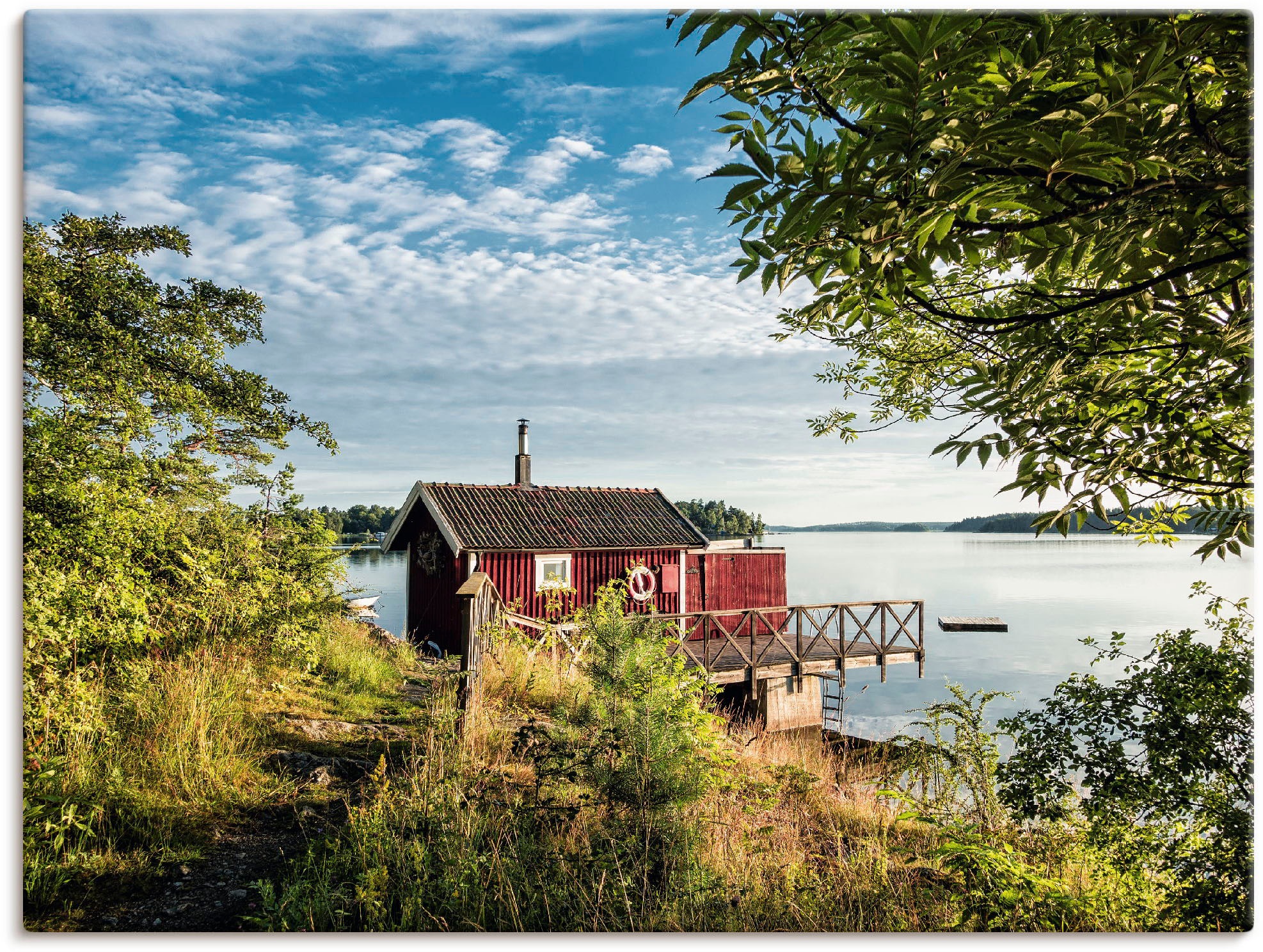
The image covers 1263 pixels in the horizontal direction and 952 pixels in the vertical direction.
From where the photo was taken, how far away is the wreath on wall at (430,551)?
11750 mm

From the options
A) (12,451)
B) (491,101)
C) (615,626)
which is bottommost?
(615,626)

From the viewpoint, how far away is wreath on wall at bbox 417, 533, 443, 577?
38.5ft

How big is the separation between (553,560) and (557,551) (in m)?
0.18

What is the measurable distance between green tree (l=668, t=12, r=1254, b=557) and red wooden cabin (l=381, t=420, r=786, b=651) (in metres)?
8.96

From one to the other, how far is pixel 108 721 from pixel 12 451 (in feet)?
5.51

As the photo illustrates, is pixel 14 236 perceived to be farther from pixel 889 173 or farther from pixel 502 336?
pixel 889 173

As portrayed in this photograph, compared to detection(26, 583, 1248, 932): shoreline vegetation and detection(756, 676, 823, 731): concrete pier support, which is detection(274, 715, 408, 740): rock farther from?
detection(756, 676, 823, 731): concrete pier support

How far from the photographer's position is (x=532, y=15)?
10.2ft

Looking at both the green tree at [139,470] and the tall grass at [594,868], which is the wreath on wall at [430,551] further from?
the tall grass at [594,868]

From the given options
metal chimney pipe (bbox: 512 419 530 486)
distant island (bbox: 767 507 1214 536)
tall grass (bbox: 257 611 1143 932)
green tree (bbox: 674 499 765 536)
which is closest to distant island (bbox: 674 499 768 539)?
green tree (bbox: 674 499 765 536)

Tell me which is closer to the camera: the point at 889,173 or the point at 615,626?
the point at 889,173

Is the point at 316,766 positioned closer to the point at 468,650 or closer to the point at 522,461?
the point at 468,650

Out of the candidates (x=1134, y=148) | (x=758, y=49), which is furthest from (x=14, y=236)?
(x=1134, y=148)

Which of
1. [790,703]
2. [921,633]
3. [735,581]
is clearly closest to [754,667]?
[790,703]
